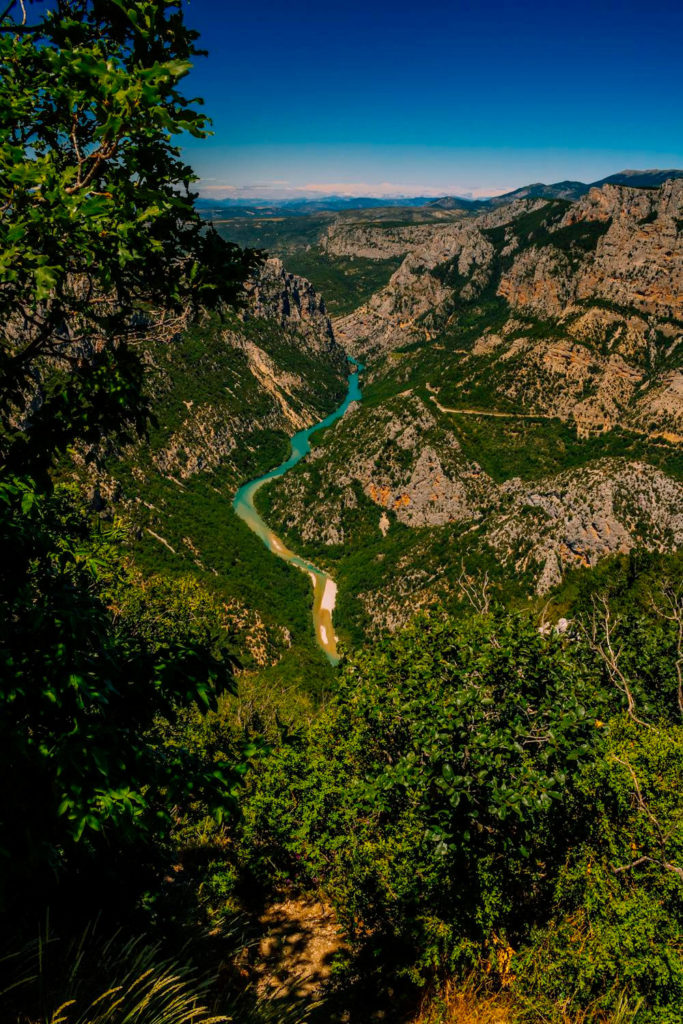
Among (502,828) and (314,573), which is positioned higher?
(502,828)

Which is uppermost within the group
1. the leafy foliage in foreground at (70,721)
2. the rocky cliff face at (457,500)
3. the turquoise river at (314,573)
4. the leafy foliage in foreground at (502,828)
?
the leafy foliage in foreground at (70,721)

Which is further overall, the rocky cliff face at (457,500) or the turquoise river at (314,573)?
the turquoise river at (314,573)

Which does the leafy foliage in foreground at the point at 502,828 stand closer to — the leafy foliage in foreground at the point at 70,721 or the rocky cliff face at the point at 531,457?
the leafy foliage in foreground at the point at 70,721

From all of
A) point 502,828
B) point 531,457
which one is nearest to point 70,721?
point 502,828

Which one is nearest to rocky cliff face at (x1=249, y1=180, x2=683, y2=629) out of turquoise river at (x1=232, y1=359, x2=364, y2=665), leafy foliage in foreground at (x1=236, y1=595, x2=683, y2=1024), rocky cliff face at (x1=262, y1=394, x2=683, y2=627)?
rocky cliff face at (x1=262, y1=394, x2=683, y2=627)

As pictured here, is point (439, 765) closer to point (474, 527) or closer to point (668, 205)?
point (474, 527)

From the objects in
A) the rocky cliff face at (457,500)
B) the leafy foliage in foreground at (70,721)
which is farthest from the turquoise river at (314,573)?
the leafy foliage in foreground at (70,721)

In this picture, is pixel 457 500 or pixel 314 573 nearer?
pixel 457 500

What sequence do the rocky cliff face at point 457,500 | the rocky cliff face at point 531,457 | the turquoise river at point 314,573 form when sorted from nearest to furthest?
the rocky cliff face at point 457,500 → the rocky cliff face at point 531,457 → the turquoise river at point 314,573

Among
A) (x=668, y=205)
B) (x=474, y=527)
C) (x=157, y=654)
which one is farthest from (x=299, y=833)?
(x=668, y=205)

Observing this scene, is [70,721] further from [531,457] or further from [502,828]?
[531,457]

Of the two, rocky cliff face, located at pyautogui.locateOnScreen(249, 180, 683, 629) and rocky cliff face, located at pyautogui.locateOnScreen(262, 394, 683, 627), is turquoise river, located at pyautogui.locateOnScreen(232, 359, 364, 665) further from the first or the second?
rocky cliff face, located at pyautogui.locateOnScreen(262, 394, 683, 627)
